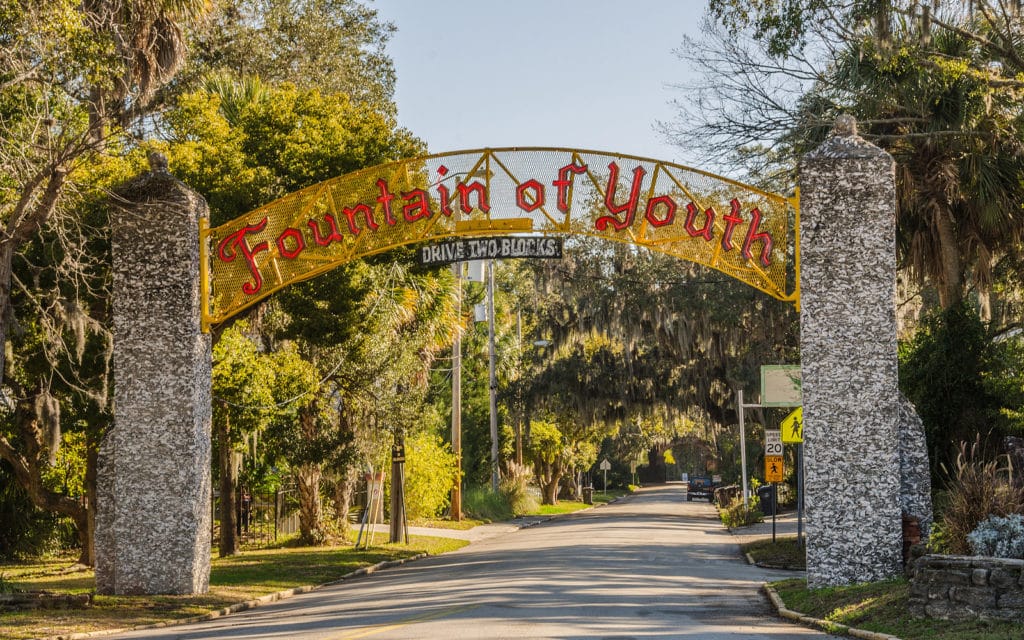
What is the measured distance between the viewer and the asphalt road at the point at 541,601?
11664mm

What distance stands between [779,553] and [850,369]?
8512 mm

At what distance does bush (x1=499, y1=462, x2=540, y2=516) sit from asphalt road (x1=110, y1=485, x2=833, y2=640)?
21.2 metres

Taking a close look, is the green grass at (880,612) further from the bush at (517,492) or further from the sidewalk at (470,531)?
the bush at (517,492)

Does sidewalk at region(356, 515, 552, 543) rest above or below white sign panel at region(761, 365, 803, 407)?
below

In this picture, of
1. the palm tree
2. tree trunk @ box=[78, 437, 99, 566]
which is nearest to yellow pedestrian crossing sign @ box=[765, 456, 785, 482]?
the palm tree

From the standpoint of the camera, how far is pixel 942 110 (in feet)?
67.5

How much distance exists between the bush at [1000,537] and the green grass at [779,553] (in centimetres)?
845

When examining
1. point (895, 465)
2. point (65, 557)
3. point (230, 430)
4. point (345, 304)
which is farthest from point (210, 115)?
point (895, 465)

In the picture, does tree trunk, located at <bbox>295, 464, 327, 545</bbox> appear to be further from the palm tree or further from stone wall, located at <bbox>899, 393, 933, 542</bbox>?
stone wall, located at <bbox>899, 393, 933, 542</bbox>

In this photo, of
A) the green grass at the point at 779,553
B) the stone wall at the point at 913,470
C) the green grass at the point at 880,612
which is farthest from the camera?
the green grass at the point at 779,553

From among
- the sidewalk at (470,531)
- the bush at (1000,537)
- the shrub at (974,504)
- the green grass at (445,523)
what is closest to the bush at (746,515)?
the sidewalk at (470,531)

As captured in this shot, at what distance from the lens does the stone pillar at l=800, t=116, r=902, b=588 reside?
15070mm

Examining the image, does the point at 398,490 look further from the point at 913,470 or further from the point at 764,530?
the point at 913,470

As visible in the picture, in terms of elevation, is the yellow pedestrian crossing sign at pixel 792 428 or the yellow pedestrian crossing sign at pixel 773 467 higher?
the yellow pedestrian crossing sign at pixel 792 428
